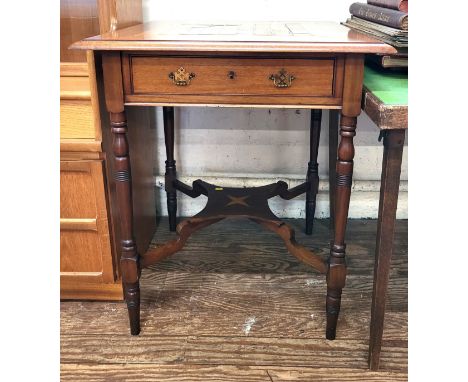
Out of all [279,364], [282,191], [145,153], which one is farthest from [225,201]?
[279,364]

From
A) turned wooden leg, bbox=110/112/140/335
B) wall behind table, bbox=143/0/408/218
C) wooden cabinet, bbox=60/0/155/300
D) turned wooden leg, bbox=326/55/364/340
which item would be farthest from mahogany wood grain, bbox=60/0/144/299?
turned wooden leg, bbox=326/55/364/340

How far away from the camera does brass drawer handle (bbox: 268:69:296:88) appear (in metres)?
1.10

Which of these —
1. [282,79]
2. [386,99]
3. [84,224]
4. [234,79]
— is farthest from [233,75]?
[84,224]

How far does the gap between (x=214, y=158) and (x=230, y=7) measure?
0.57 meters

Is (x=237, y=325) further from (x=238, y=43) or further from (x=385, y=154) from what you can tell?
(x=238, y=43)

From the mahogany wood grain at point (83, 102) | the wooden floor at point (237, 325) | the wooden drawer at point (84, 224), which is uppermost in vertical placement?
the mahogany wood grain at point (83, 102)

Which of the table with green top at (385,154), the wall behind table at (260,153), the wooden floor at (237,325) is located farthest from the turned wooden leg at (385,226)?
the wall behind table at (260,153)

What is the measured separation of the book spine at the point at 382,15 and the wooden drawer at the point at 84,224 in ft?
2.73

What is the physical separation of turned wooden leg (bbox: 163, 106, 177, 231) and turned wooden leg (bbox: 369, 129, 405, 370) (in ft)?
2.93

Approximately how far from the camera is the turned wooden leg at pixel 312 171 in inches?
68.0

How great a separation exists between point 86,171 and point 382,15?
0.89 metres

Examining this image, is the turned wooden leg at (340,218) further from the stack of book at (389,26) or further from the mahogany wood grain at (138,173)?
the mahogany wood grain at (138,173)

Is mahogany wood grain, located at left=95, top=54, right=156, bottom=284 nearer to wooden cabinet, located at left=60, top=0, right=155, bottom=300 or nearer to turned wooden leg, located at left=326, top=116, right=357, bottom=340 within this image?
wooden cabinet, located at left=60, top=0, right=155, bottom=300

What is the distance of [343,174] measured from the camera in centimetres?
117
